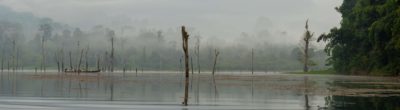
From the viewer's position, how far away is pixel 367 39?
112 meters

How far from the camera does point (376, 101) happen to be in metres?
31.4

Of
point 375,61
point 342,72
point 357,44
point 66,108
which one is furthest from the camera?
point 342,72

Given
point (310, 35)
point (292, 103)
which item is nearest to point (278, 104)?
point (292, 103)

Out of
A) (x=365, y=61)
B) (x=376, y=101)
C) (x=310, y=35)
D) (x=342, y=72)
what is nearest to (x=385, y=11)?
(x=365, y=61)

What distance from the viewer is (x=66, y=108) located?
1011 inches

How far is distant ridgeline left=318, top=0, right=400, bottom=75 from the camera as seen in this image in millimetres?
91500

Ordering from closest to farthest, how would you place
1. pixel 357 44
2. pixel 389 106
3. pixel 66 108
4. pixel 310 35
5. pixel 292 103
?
pixel 66 108 → pixel 389 106 → pixel 292 103 → pixel 357 44 → pixel 310 35

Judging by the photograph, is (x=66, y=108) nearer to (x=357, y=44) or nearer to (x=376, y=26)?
(x=376, y=26)

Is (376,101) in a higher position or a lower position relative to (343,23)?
lower

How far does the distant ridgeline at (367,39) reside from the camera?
91.5 m

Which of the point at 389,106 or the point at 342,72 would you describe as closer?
the point at 389,106

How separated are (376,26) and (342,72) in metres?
38.6

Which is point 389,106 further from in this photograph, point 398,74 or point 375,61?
point 375,61

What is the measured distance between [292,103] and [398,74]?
70.6m
